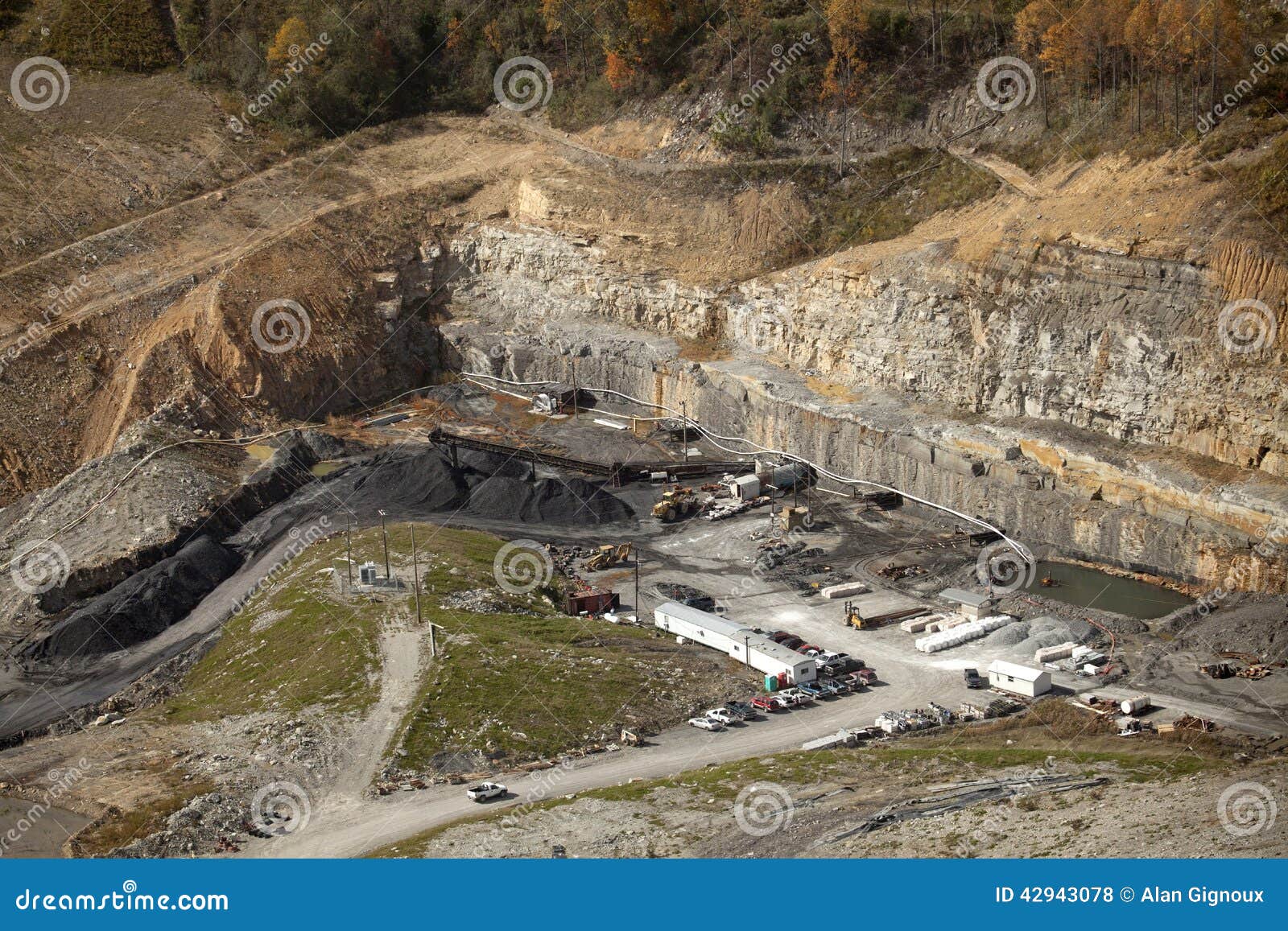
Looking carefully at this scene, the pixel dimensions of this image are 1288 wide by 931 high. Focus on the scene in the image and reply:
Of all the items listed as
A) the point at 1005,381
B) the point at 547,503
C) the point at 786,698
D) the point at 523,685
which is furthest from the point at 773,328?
the point at 523,685

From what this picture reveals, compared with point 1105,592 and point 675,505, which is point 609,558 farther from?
point 1105,592

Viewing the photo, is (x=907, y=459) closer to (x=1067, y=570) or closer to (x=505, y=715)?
(x=1067, y=570)

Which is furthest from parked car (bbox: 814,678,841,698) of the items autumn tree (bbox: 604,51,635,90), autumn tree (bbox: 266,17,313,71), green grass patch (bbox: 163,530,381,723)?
autumn tree (bbox: 266,17,313,71)

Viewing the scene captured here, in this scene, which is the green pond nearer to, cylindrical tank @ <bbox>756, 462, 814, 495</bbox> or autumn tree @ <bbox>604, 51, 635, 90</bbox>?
cylindrical tank @ <bbox>756, 462, 814, 495</bbox>

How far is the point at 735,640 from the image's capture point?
133ft

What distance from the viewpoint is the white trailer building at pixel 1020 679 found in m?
38.0

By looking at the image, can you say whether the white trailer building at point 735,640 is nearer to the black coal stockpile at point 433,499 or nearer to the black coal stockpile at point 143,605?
the black coal stockpile at point 433,499

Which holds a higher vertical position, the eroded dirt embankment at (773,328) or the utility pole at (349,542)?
A: the eroded dirt embankment at (773,328)

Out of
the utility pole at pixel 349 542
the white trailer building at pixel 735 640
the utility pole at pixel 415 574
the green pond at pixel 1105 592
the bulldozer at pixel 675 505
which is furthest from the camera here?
the bulldozer at pixel 675 505

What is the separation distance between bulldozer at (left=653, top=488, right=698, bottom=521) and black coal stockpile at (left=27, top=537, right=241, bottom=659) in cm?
1456

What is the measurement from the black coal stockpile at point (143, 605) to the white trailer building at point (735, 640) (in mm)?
14947

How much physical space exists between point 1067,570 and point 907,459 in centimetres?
739

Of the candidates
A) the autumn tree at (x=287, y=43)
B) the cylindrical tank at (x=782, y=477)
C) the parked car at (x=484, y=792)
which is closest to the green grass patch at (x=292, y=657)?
the parked car at (x=484, y=792)

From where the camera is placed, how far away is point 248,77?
76.6m
